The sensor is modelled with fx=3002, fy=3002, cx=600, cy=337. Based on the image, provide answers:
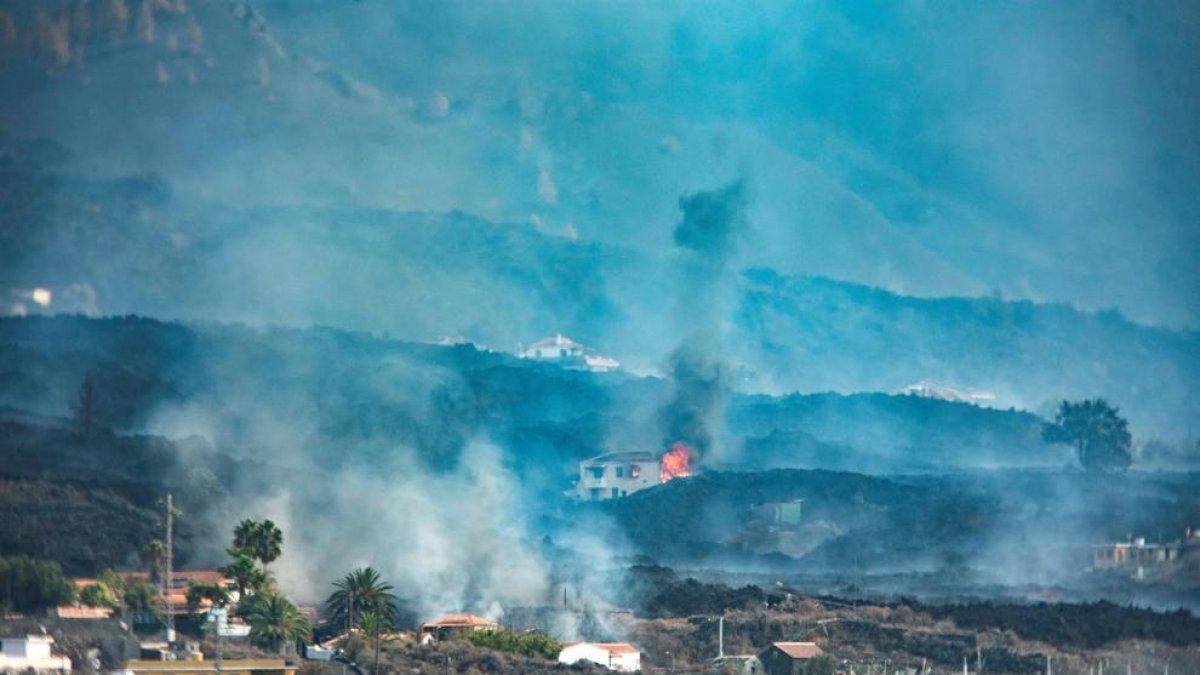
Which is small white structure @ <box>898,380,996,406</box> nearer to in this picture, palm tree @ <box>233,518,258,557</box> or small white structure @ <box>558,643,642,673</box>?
small white structure @ <box>558,643,642,673</box>

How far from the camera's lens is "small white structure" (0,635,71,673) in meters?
73.1

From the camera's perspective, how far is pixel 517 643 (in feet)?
272

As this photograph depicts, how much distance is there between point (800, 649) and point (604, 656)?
19.2ft

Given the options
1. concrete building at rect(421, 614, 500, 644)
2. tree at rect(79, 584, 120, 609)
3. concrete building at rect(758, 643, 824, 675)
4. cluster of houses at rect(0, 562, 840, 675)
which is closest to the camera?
cluster of houses at rect(0, 562, 840, 675)

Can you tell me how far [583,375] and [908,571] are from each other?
22.8 meters

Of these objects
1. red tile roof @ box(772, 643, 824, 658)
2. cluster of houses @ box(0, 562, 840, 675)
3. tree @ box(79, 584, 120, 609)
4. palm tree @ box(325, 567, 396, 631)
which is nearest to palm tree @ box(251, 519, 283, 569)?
cluster of houses @ box(0, 562, 840, 675)

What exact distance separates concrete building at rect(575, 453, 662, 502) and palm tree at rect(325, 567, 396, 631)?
2668cm

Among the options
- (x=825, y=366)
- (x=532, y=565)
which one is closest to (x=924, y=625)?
(x=532, y=565)

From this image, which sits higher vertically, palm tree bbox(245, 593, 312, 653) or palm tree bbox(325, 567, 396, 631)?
palm tree bbox(325, 567, 396, 631)

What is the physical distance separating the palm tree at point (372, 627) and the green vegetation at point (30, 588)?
8.06 m

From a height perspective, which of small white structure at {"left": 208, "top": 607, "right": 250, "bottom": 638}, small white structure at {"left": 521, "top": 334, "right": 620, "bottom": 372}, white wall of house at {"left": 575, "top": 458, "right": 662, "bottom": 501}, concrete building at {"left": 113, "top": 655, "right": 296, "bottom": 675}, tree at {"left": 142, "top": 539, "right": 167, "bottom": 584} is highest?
small white structure at {"left": 521, "top": 334, "right": 620, "bottom": 372}

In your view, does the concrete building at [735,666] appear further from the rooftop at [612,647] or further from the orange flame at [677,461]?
the orange flame at [677,461]

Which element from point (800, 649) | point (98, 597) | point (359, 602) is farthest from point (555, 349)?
point (98, 597)

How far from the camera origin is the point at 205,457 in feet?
319
